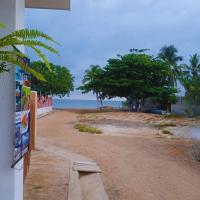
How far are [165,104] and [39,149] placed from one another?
125 feet

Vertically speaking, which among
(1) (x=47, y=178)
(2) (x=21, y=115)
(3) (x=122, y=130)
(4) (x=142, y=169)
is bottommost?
(3) (x=122, y=130)

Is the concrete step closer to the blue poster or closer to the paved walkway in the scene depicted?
the paved walkway

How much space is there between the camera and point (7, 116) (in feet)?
15.2

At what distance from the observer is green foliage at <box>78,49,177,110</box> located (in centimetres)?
4506

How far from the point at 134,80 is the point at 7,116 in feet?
134

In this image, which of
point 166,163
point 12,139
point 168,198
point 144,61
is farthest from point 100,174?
point 144,61

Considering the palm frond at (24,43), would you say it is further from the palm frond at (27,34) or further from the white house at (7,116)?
the white house at (7,116)

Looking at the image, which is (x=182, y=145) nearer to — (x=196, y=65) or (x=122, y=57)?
(x=122, y=57)

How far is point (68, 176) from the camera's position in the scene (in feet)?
27.2

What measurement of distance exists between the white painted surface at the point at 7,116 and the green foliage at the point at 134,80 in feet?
131

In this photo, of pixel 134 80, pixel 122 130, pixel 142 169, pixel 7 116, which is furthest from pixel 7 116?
pixel 134 80

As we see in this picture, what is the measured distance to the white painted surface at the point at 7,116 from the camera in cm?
459

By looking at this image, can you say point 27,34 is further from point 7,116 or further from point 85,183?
point 85,183

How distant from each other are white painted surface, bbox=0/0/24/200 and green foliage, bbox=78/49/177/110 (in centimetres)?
3980
